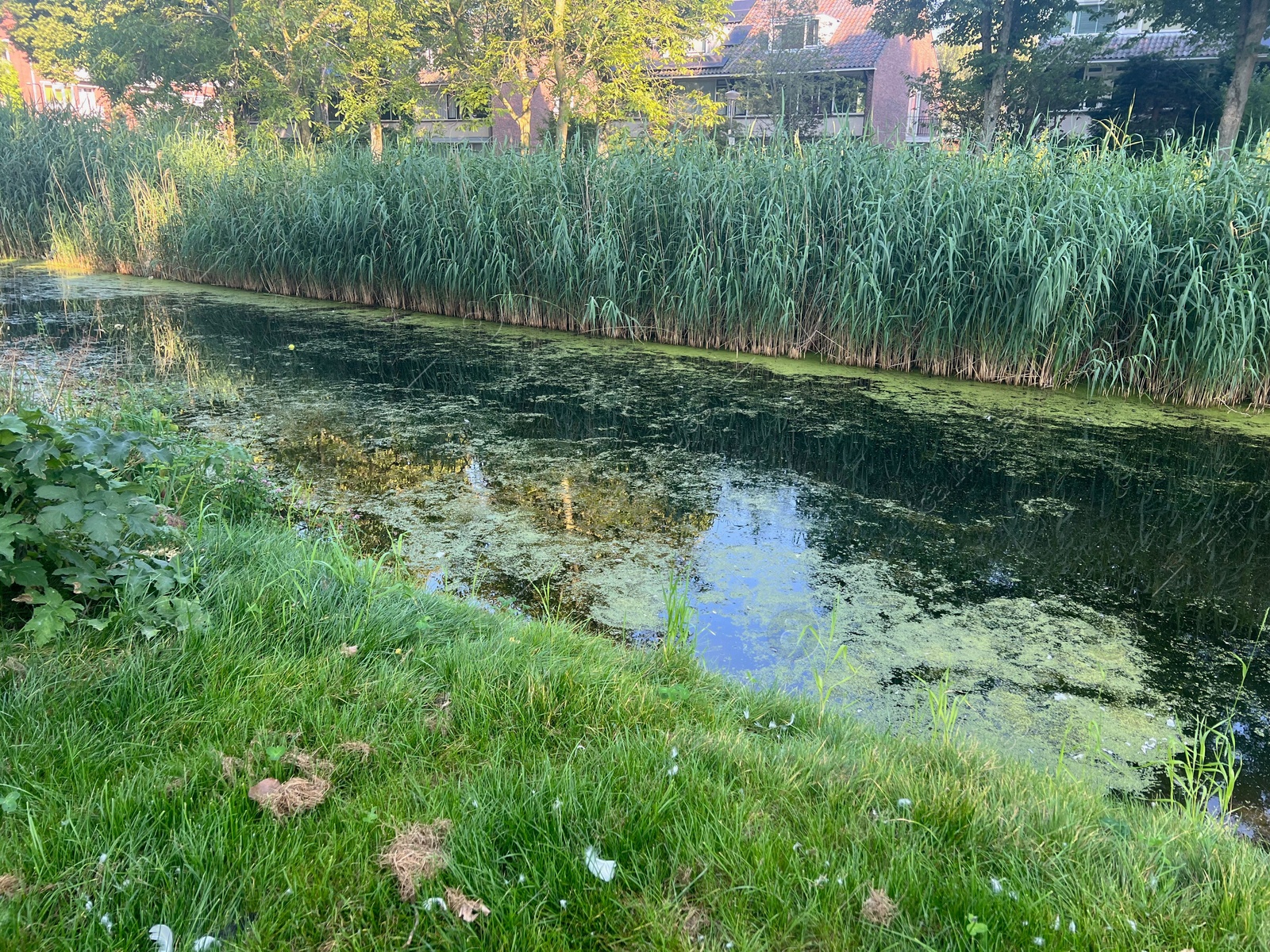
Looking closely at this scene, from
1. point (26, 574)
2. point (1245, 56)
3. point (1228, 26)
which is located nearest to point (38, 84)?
point (1228, 26)

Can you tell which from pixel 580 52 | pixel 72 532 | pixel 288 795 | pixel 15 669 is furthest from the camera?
pixel 580 52

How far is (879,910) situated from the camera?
1323 millimetres

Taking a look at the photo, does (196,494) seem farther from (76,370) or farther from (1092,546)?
(1092,546)

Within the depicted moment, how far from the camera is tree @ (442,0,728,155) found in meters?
14.2

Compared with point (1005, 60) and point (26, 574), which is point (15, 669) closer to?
point (26, 574)

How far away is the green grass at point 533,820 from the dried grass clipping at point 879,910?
2 centimetres

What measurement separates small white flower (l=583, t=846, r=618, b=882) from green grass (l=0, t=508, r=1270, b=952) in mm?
15

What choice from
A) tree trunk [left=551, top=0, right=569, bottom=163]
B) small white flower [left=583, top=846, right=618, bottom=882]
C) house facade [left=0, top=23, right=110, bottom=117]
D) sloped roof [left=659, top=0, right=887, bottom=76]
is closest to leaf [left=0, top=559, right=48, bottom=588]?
small white flower [left=583, top=846, right=618, bottom=882]

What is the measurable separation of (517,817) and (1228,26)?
1883cm

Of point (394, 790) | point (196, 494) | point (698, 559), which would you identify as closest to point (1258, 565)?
point (698, 559)

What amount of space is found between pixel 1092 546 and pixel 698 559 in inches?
63.1

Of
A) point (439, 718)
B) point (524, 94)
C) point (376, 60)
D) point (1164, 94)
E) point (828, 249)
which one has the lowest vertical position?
point (439, 718)

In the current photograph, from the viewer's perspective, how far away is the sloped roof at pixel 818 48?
20656mm

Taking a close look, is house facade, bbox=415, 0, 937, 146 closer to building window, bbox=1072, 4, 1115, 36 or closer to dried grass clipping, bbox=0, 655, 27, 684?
building window, bbox=1072, 4, 1115, 36
